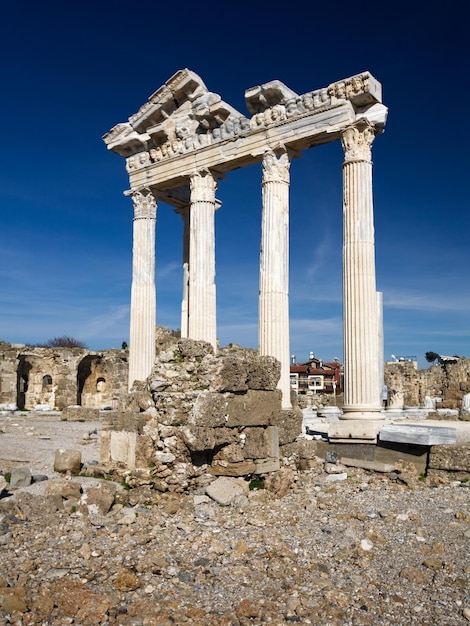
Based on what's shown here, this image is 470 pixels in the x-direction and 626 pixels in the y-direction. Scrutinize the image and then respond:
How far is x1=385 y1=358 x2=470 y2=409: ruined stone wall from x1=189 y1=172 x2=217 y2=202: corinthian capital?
58.5 feet

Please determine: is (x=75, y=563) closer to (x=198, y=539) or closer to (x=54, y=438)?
(x=198, y=539)

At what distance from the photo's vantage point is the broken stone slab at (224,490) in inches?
308

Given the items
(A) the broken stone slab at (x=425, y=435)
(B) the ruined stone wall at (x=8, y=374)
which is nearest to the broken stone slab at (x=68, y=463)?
(A) the broken stone slab at (x=425, y=435)

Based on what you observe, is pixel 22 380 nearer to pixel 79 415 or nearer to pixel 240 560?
pixel 79 415

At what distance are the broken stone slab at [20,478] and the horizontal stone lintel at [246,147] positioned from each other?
9.41 metres

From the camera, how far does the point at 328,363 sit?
72.8 meters

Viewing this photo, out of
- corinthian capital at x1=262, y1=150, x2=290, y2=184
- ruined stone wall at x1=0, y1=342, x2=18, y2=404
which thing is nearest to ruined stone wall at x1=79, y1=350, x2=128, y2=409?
ruined stone wall at x1=0, y1=342, x2=18, y2=404

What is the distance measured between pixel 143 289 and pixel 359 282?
7.29 meters

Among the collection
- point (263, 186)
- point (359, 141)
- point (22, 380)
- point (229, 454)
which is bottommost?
point (229, 454)

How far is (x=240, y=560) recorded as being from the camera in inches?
225

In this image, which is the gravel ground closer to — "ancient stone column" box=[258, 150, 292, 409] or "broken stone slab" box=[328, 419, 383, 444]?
"broken stone slab" box=[328, 419, 383, 444]

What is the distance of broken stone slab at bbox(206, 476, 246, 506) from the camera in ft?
25.7

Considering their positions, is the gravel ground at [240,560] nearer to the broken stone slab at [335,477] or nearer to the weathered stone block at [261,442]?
the weathered stone block at [261,442]

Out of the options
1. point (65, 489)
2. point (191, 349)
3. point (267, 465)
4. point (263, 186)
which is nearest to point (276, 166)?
point (263, 186)
